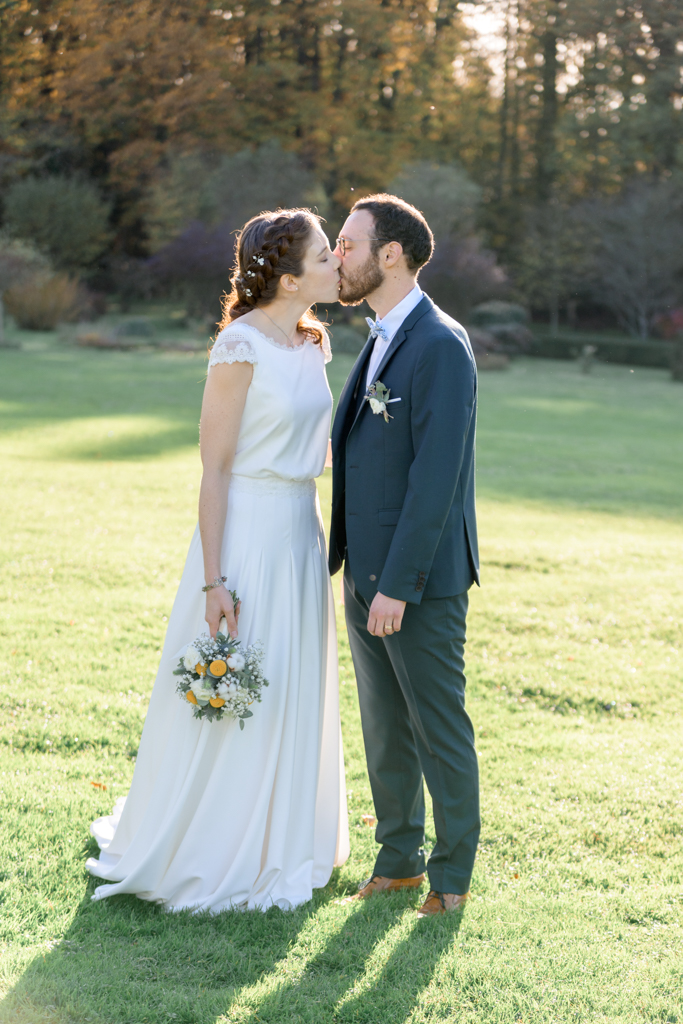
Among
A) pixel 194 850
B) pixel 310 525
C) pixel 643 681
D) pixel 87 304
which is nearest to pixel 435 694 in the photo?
pixel 310 525

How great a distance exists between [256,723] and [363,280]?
4.80ft

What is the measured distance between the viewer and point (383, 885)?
10.5 ft

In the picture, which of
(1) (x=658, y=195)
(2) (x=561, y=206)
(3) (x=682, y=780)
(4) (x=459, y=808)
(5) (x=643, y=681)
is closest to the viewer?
(4) (x=459, y=808)

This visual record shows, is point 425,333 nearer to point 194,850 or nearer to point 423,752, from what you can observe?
point 423,752

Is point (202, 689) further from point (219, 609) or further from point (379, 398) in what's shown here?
point (379, 398)

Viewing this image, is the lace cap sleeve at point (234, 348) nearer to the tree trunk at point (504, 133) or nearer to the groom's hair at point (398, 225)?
the groom's hair at point (398, 225)

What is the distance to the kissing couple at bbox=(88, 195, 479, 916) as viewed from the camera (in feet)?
9.27

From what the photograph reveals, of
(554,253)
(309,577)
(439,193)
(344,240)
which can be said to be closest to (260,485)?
(309,577)

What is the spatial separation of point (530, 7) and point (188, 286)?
14.5 meters

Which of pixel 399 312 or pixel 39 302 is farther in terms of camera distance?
pixel 39 302

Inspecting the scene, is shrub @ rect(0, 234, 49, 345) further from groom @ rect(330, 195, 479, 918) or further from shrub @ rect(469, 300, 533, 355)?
groom @ rect(330, 195, 479, 918)

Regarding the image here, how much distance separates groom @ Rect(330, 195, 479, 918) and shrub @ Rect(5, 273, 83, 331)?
24840 millimetres

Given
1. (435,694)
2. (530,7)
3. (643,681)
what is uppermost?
(530,7)

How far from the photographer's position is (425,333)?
279cm
